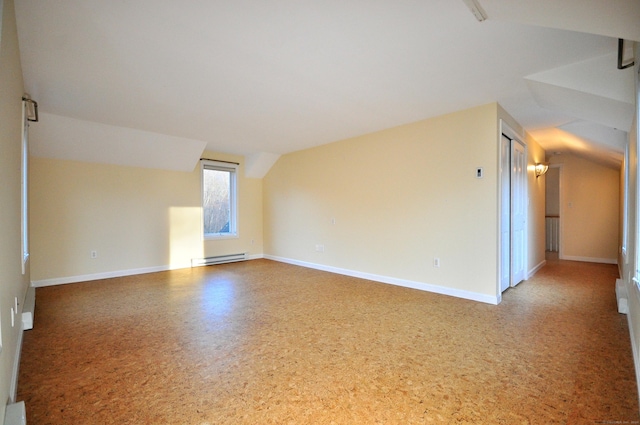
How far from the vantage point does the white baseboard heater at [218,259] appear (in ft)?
19.6

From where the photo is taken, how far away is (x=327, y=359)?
2.21 metres

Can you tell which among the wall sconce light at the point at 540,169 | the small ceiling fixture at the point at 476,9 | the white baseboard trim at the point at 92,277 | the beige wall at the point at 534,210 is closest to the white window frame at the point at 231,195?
the white baseboard trim at the point at 92,277

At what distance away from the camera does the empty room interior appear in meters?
1.79

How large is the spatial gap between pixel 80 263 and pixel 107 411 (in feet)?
13.4

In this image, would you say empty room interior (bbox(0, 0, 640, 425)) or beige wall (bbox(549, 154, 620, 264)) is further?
beige wall (bbox(549, 154, 620, 264))

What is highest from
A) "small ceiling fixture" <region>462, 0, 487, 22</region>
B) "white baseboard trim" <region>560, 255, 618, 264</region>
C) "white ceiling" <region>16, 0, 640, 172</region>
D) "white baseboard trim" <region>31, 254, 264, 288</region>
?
"white ceiling" <region>16, 0, 640, 172</region>

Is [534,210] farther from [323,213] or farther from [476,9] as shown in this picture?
[476,9]

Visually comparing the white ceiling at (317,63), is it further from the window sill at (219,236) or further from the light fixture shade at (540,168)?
the window sill at (219,236)

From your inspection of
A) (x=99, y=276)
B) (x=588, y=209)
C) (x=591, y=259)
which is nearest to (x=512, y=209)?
(x=588, y=209)

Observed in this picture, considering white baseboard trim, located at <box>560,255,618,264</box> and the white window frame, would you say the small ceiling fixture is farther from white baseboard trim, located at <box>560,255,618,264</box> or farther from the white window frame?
white baseboard trim, located at <box>560,255,618,264</box>

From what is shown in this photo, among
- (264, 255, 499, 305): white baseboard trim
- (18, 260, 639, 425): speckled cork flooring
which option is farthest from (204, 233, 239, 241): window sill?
(18, 260, 639, 425): speckled cork flooring

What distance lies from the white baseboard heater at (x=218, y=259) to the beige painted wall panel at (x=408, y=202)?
4.35 feet

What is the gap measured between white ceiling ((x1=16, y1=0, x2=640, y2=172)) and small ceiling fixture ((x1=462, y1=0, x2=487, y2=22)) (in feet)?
0.18

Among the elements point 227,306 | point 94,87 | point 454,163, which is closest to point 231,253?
point 227,306
